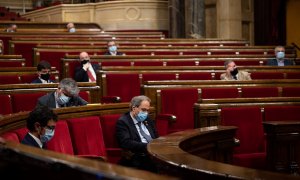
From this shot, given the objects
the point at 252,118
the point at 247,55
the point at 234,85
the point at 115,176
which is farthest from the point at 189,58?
the point at 115,176

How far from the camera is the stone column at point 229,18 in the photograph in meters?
9.27

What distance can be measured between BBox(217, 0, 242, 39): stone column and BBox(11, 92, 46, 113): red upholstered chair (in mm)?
5543

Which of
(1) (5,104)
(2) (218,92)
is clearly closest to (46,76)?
(1) (5,104)

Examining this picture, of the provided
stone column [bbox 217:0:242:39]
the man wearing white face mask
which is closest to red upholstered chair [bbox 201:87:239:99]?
the man wearing white face mask

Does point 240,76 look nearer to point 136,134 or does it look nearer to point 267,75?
point 267,75

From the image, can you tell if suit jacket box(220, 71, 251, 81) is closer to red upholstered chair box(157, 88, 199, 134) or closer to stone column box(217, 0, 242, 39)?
red upholstered chair box(157, 88, 199, 134)

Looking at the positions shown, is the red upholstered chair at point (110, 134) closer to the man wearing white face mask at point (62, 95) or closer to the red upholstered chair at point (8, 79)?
the man wearing white face mask at point (62, 95)

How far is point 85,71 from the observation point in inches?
213

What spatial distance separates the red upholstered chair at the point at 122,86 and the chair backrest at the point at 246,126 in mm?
1296

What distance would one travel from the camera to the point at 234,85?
4.76 metres

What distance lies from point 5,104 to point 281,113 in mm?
1852

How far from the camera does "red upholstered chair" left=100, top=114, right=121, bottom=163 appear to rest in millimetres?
3668

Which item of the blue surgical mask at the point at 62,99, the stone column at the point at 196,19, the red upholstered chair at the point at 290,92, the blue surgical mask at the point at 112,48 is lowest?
the red upholstered chair at the point at 290,92

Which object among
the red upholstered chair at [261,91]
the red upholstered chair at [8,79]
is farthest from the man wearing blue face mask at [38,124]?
the red upholstered chair at [261,91]
